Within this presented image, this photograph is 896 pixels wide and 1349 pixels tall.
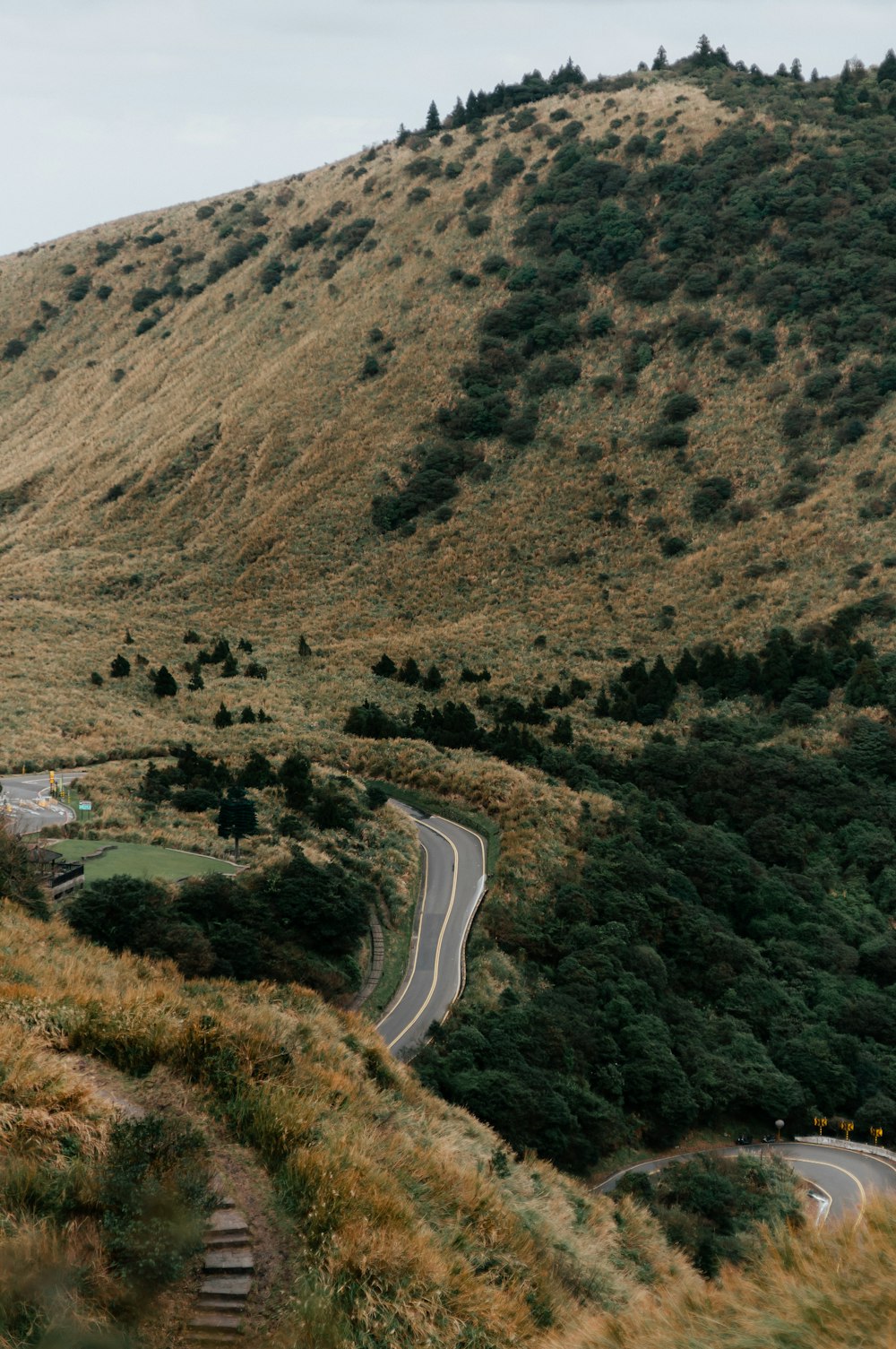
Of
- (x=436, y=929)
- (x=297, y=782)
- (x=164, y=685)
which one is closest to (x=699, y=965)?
(x=436, y=929)

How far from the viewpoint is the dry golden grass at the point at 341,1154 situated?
8055 millimetres

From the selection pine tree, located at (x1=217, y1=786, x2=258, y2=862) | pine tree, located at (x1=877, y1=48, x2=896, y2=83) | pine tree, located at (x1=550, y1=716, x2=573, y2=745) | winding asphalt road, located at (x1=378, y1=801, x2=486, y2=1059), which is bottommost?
winding asphalt road, located at (x1=378, y1=801, x2=486, y2=1059)

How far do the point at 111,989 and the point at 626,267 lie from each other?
9241 cm

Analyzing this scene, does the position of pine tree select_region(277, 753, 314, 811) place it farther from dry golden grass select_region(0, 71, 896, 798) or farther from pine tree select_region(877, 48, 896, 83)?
pine tree select_region(877, 48, 896, 83)

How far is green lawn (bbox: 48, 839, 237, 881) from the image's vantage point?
27484mm

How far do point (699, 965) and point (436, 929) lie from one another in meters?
9.66

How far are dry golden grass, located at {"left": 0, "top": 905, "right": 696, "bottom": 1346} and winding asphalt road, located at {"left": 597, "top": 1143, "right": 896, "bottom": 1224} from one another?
43.0 ft

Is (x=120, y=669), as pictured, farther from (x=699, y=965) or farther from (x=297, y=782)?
(x=699, y=965)

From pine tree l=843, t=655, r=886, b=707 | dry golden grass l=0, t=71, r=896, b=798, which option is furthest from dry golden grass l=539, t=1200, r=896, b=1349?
pine tree l=843, t=655, r=886, b=707

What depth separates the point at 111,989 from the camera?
12.0 meters

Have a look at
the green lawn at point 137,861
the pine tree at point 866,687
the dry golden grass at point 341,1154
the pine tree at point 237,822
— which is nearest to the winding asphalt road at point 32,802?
the green lawn at point 137,861

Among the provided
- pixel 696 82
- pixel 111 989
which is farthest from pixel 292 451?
pixel 111 989

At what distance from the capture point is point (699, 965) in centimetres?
3591

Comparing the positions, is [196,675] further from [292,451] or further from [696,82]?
[696,82]
